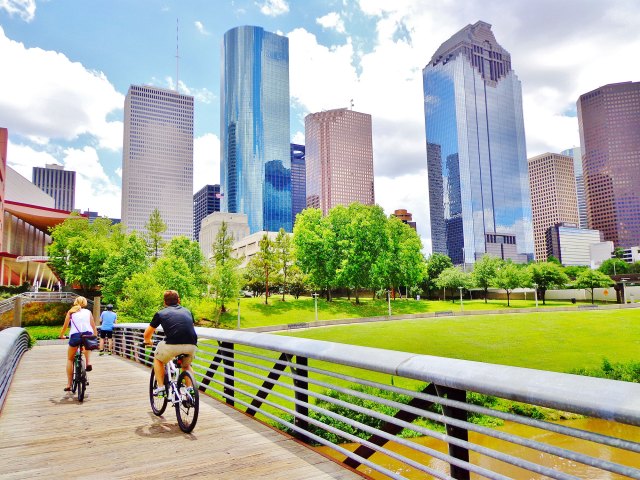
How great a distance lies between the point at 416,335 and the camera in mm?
45656

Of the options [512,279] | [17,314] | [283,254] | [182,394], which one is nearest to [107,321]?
[182,394]

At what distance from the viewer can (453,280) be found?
86.1 meters

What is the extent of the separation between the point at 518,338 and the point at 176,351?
44483 mm

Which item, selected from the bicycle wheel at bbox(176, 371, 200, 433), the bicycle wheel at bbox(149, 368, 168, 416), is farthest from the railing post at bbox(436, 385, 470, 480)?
the bicycle wheel at bbox(149, 368, 168, 416)

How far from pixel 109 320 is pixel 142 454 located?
551 inches

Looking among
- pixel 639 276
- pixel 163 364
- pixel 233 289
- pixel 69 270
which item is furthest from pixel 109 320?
pixel 639 276

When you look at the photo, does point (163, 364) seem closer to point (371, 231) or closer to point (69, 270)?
point (69, 270)

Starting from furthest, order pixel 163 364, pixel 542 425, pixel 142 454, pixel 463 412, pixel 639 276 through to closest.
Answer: pixel 639 276 → pixel 163 364 → pixel 142 454 → pixel 463 412 → pixel 542 425

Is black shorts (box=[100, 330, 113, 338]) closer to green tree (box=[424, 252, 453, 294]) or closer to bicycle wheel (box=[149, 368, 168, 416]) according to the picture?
bicycle wheel (box=[149, 368, 168, 416])

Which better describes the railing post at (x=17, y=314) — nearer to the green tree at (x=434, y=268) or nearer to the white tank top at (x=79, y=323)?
the white tank top at (x=79, y=323)

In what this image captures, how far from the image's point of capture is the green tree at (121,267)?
1965 inches

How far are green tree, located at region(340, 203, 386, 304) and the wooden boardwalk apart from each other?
59.7 meters

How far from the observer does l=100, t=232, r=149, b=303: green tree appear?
49.9 metres

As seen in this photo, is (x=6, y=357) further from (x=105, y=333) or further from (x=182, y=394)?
(x=105, y=333)
